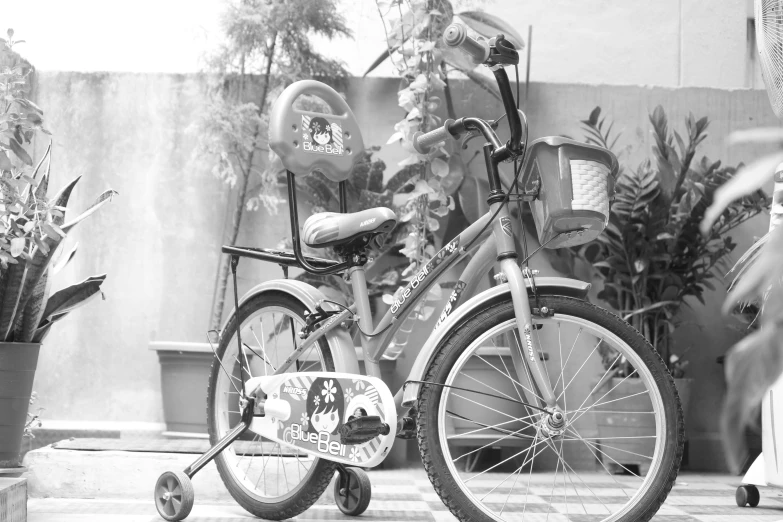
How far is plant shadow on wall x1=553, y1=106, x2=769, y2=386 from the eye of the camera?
131 inches

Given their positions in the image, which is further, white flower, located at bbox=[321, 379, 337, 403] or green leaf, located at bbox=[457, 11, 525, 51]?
green leaf, located at bbox=[457, 11, 525, 51]

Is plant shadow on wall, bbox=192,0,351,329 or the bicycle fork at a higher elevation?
plant shadow on wall, bbox=192,0,351,329

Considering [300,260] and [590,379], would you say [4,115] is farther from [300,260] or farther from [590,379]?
[590,379]

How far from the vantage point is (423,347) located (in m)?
1.82

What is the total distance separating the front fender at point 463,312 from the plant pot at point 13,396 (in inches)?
44.5

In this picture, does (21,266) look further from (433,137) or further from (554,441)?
(554,441)

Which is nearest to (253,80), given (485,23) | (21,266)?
(485,23)

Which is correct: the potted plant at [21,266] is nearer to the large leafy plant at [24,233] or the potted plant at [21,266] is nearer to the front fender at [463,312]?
the large leafy plant at [24,233]

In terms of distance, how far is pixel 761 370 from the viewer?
40 cm

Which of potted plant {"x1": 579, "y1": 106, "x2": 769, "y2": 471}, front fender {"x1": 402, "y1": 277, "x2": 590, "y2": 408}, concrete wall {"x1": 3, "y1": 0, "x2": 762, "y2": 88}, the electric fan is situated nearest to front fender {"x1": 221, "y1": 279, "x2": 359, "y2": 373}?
front fender {"x1": 402, "y1": 277, "x2": 590, "y2": 408}

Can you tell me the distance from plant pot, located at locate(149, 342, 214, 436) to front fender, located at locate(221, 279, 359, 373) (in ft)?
3.30

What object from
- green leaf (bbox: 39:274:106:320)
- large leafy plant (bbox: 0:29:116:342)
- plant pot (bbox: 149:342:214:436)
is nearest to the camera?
large leafy plant (bbox: 0:29:116:342)

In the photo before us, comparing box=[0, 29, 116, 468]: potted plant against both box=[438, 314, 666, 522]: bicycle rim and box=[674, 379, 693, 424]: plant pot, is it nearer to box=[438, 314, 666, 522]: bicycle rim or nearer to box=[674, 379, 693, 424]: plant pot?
box=[438, 314, 666, 522]: bicycle rim

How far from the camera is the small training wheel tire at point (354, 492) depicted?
2244 mm
